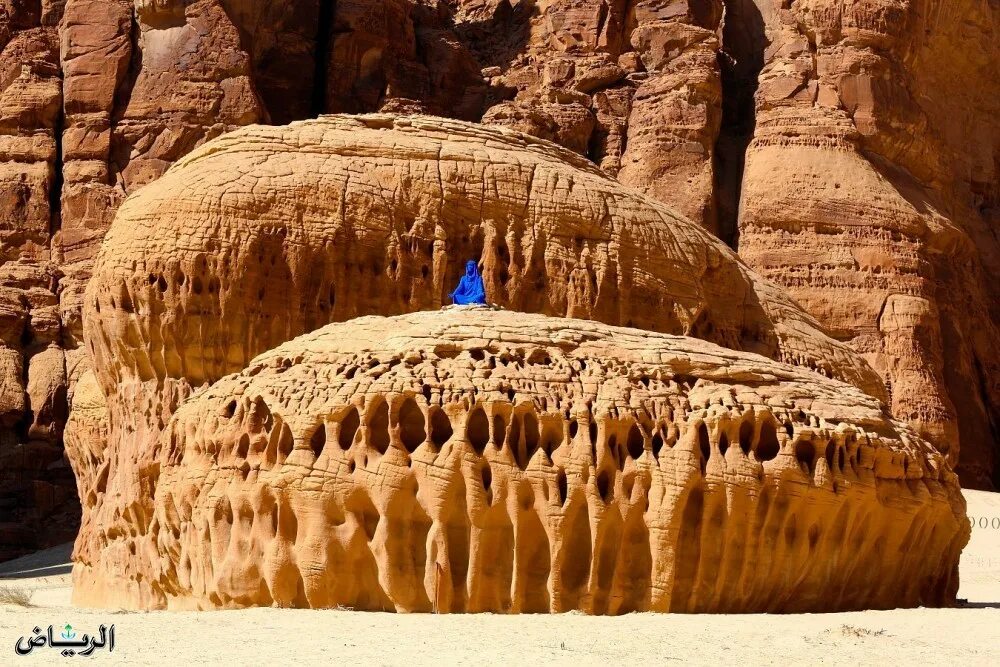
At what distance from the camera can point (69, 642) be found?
11641 mm

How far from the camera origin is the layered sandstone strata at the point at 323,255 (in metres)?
20.3

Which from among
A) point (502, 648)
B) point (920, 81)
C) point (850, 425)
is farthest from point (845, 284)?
point (502, 648)

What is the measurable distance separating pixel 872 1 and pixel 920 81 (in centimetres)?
269

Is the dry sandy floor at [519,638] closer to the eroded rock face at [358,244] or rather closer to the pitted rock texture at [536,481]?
the pitted rock texture at [536,481]

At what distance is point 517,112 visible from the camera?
1297 inches

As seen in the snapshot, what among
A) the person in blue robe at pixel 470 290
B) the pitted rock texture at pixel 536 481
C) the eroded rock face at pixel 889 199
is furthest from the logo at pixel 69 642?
the eroded rock face at pixel 889 199

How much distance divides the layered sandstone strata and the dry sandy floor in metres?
6.36

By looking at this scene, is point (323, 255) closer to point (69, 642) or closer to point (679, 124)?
point (69, 642)

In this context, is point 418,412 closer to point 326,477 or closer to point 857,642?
point 326,477

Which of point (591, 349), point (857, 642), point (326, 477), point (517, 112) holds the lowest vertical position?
point (857, 642)

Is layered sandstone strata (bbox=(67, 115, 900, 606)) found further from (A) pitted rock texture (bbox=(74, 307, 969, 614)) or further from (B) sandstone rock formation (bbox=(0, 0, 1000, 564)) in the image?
(B) sandstone rock formation (bbox=(0, 0, 1000, 564))

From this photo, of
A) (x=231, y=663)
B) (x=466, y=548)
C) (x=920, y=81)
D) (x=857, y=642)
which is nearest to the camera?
(x=231, y=663)

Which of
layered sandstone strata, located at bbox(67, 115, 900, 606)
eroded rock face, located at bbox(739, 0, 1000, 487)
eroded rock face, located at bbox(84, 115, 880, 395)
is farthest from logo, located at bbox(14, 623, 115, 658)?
eroded rock face, located at bbox(739, 0, 1000, 487)

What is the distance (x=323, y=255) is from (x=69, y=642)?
951 centimetres
